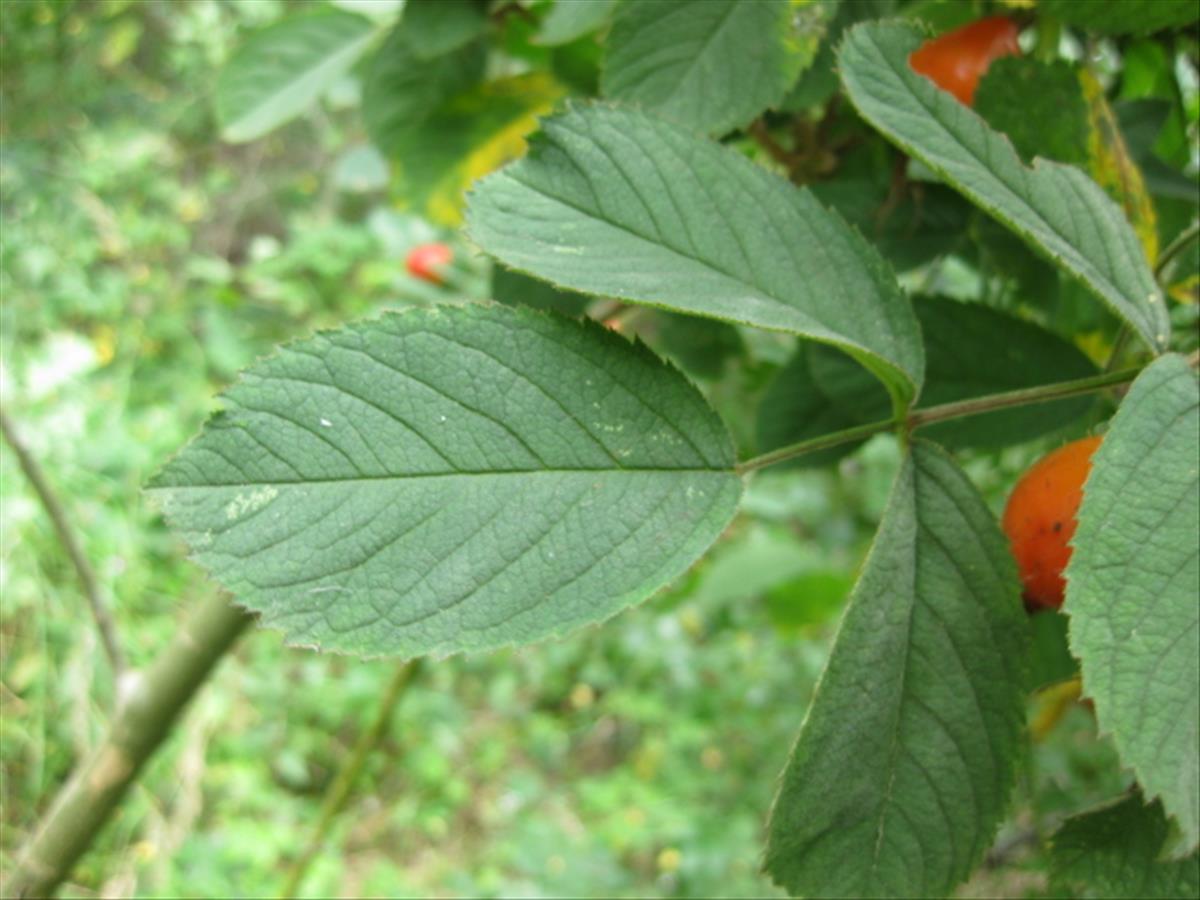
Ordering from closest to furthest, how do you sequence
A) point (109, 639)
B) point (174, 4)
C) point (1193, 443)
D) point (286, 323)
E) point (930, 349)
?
1. point (1193, 443)
2. point (930, 349)
3. point (109, 639)
4. point (286, 323)
5. point (174, 4)

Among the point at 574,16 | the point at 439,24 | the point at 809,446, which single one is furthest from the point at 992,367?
the point at 439,24

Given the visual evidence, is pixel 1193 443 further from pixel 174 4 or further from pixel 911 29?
pixel 174 4

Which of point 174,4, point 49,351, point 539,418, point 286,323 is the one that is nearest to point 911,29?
point 539,418

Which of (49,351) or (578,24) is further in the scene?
(49,351)

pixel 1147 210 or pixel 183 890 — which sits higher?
pixel 1147 210

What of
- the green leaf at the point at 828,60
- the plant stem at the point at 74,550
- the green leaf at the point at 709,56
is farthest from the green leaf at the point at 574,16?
the plant stem at the point at 74,550

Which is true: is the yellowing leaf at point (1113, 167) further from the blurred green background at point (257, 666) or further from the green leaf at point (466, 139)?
the blurred green background at point (257, 666)

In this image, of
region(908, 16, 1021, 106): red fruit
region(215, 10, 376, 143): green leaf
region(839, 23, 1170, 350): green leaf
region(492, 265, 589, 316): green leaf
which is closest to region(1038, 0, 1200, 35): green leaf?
region(908, 16, 1021, 106): red fruit
